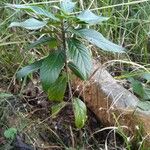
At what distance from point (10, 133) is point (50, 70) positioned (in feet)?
1.15

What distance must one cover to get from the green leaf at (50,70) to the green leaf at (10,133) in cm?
30

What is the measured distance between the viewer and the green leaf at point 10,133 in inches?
55.8

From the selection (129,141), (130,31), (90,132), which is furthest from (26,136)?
(130,31)

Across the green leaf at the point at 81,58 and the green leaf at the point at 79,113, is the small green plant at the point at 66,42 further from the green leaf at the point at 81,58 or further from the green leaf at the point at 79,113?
the green leaf at the point at 79,113

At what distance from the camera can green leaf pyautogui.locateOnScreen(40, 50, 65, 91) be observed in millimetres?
1203

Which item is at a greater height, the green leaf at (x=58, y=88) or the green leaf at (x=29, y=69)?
the green leaf at (x=29, y=69)

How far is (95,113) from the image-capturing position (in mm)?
1638

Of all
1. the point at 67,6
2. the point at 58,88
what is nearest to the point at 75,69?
the point at 58,88

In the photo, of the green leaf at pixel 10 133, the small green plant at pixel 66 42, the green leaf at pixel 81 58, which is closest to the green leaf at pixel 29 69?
the small green plant at pixel 66 42

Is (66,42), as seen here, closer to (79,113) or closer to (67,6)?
(67,6)

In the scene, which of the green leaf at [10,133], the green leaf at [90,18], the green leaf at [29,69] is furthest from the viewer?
the green leaf at [10,133]

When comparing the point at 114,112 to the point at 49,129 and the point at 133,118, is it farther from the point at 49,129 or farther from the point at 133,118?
the point at 49,129

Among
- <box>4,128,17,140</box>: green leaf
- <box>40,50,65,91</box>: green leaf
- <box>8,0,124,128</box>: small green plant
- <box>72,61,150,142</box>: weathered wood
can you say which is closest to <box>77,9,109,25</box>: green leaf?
<box>8,0,124,128</box>: small green plant

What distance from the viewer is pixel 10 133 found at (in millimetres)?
1426
